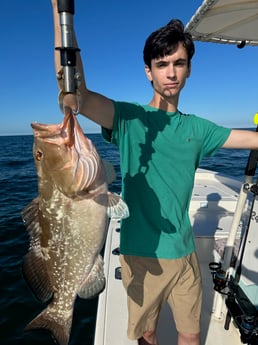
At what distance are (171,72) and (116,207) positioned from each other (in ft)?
3.47

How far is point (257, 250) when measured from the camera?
306 centimetres

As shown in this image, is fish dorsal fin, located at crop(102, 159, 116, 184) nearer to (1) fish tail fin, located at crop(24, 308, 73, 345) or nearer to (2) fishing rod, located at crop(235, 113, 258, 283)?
(1) fish tail fin, located at crop(24, 308, 73, 345)

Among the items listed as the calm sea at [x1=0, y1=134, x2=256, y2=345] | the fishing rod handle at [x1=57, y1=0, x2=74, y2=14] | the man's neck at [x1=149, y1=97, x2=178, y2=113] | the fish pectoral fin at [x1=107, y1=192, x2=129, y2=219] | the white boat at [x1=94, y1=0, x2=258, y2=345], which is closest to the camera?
the fishing rod handle at [x1=57, y1=0, x2=74, y2=14]

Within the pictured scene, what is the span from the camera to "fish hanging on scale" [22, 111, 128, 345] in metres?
1.65

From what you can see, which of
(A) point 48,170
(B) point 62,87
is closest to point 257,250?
(A) point 48,170

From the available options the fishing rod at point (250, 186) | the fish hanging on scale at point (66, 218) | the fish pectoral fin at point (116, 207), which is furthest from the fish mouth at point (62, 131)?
the fishing rod at point (250, 186)

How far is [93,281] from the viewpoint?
1862 mm

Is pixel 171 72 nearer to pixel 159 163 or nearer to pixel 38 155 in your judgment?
pixel 159 163

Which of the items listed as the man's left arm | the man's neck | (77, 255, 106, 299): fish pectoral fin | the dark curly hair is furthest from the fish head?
the man's left arm

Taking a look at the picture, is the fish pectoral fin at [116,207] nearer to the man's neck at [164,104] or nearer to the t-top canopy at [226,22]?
the man's neck at [164,104]

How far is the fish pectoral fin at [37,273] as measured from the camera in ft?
6.13

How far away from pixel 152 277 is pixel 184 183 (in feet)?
2.49

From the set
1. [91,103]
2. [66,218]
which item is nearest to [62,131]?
[91,103]

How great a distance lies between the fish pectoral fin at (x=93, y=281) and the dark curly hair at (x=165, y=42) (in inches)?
57.9
